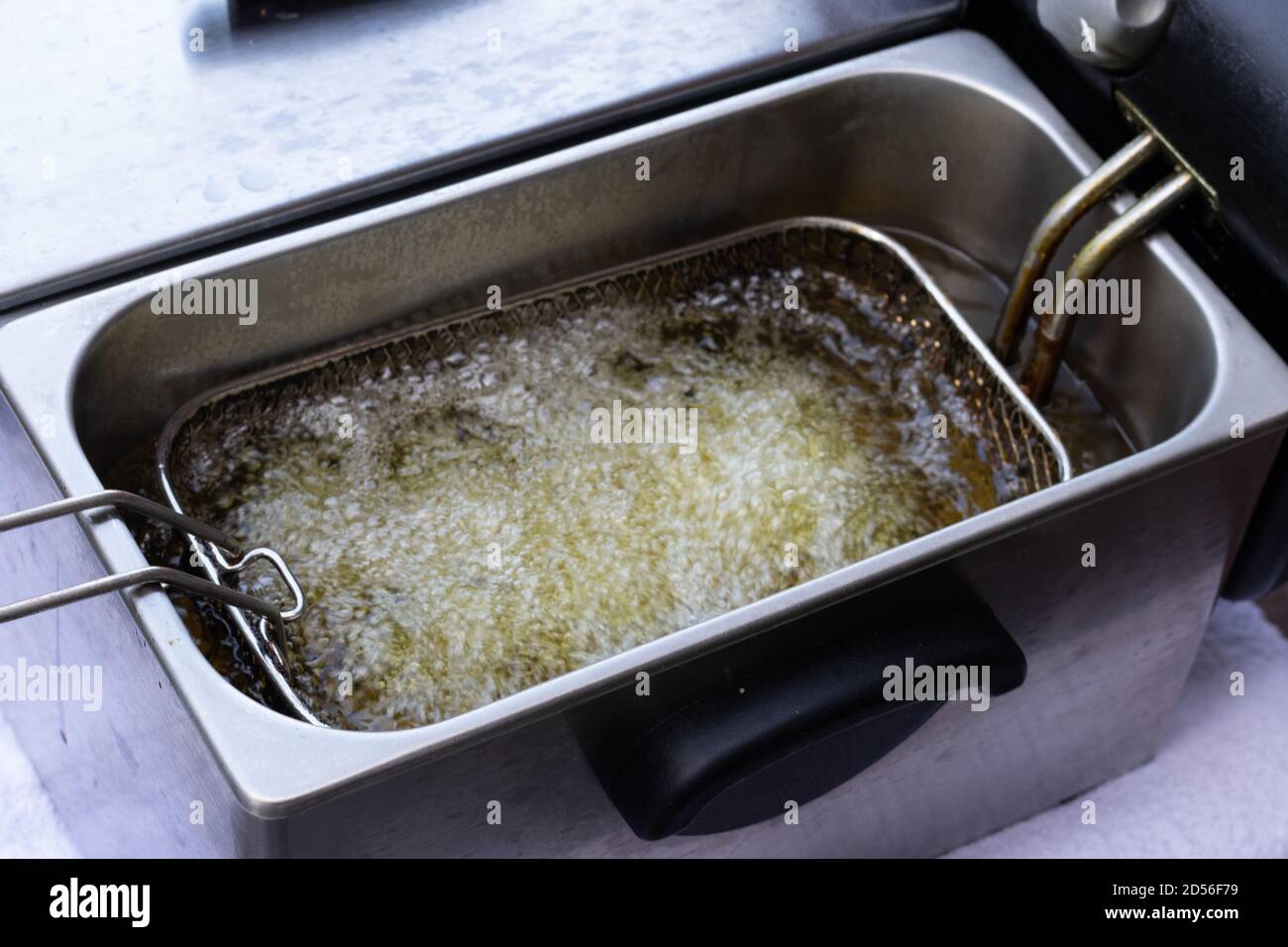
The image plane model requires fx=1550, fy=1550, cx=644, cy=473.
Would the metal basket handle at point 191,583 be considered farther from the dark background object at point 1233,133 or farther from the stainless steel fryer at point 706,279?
the dark background object at point 1233,133

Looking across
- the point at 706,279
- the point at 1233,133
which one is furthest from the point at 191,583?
the point at 1233,133

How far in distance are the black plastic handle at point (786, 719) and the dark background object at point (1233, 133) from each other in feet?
1.06

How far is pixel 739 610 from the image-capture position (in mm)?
959

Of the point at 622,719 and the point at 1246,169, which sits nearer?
the point at 622,719

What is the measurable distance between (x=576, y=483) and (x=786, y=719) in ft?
0.95

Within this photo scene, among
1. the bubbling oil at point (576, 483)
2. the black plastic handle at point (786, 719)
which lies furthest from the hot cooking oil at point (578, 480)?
the black plastic handle at point (786, 719)

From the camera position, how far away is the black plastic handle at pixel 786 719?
0.99 meters

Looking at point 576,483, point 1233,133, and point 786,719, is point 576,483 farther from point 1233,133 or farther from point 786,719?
point 1233,133

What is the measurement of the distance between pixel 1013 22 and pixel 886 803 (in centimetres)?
67

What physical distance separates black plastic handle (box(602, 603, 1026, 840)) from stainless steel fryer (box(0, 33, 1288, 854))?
13mm

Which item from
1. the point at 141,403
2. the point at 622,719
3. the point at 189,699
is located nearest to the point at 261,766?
the point at 189,699

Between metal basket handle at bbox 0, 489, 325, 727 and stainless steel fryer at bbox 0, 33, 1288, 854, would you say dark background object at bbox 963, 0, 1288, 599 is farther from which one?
metal basket handle at bbox 0, 489, 325, 727
